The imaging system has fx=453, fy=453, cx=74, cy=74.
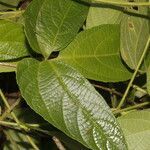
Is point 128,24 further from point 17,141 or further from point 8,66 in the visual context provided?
point 17,141

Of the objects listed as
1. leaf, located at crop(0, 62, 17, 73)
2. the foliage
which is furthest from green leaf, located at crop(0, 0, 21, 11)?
leaf, located at crop(0, 62, 17, 73)

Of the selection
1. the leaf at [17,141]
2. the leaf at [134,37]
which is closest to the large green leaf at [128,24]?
the leaf at [134,37]

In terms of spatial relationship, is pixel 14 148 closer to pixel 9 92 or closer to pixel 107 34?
pixel 9 92

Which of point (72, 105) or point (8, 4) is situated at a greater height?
point (8, 4)

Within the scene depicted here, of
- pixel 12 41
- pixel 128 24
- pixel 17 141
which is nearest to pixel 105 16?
pixel 128 24

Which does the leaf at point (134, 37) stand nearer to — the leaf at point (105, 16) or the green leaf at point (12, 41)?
the leaf at point (105, 16)

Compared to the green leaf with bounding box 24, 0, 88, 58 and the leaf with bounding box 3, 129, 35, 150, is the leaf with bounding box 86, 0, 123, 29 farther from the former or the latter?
the leaf with bounding box 3, 129, 35, 150
